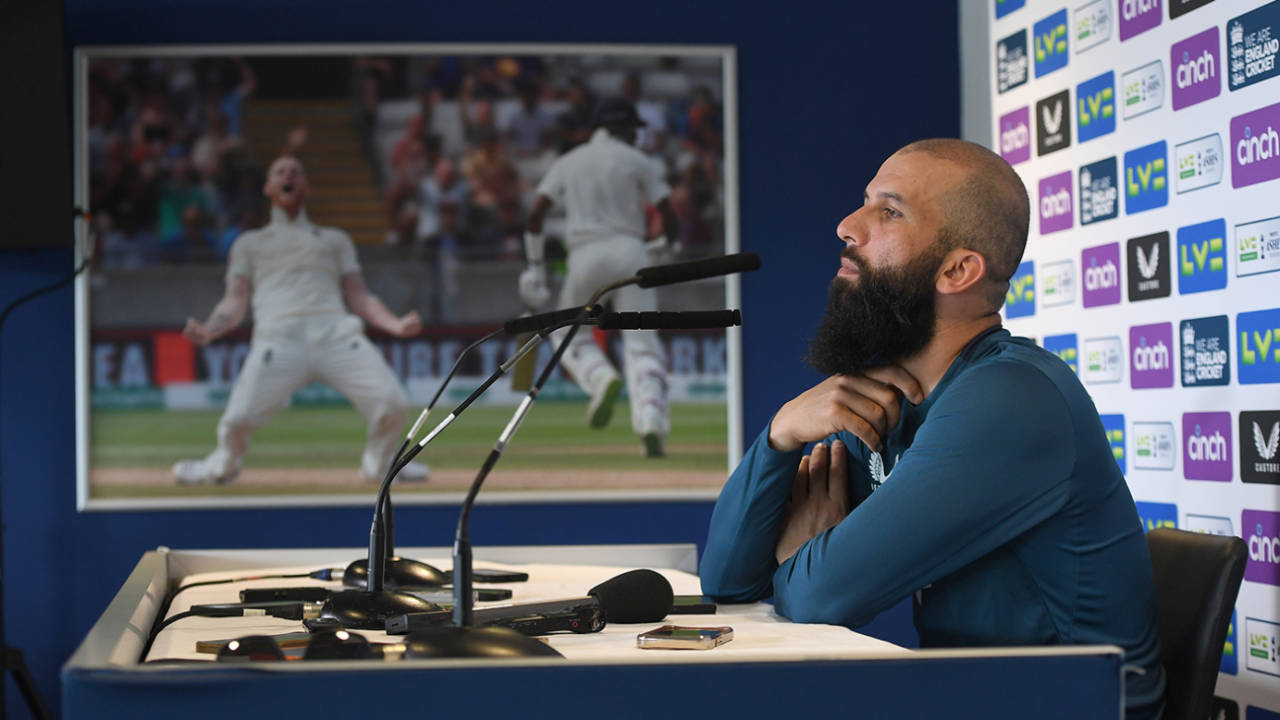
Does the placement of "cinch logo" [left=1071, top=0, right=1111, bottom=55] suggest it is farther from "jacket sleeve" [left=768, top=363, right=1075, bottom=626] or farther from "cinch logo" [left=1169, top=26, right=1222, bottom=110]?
"jacket sleeve" [left=768, top=363, right=1075, bottom=626]

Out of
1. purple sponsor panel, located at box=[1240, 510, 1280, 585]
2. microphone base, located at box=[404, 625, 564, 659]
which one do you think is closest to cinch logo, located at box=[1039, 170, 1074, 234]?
purple sponsor panel, located at box=[1240, 510, 1280, 585]

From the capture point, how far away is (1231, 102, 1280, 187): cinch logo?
2.49 m

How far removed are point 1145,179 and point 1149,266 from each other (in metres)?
0.21

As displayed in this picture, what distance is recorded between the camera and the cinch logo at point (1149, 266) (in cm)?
294

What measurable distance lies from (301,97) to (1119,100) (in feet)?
8.76

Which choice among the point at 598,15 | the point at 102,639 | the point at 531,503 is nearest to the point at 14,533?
the point at 531,503

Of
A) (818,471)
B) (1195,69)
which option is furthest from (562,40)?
(818,471)

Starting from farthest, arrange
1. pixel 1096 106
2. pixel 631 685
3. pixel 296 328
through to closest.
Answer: pixel 296 328 → pixel 1096 106 → pixel 631 685

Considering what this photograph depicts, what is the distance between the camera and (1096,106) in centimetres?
339

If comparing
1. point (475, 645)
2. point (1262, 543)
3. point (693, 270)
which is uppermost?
point (693, 270)

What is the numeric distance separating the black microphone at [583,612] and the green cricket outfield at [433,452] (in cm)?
257

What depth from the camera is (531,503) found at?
14.4 feet

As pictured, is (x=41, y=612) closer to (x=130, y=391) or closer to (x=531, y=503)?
(x=130, y=391)

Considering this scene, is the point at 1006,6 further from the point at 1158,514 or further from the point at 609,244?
the point at 1158,514
